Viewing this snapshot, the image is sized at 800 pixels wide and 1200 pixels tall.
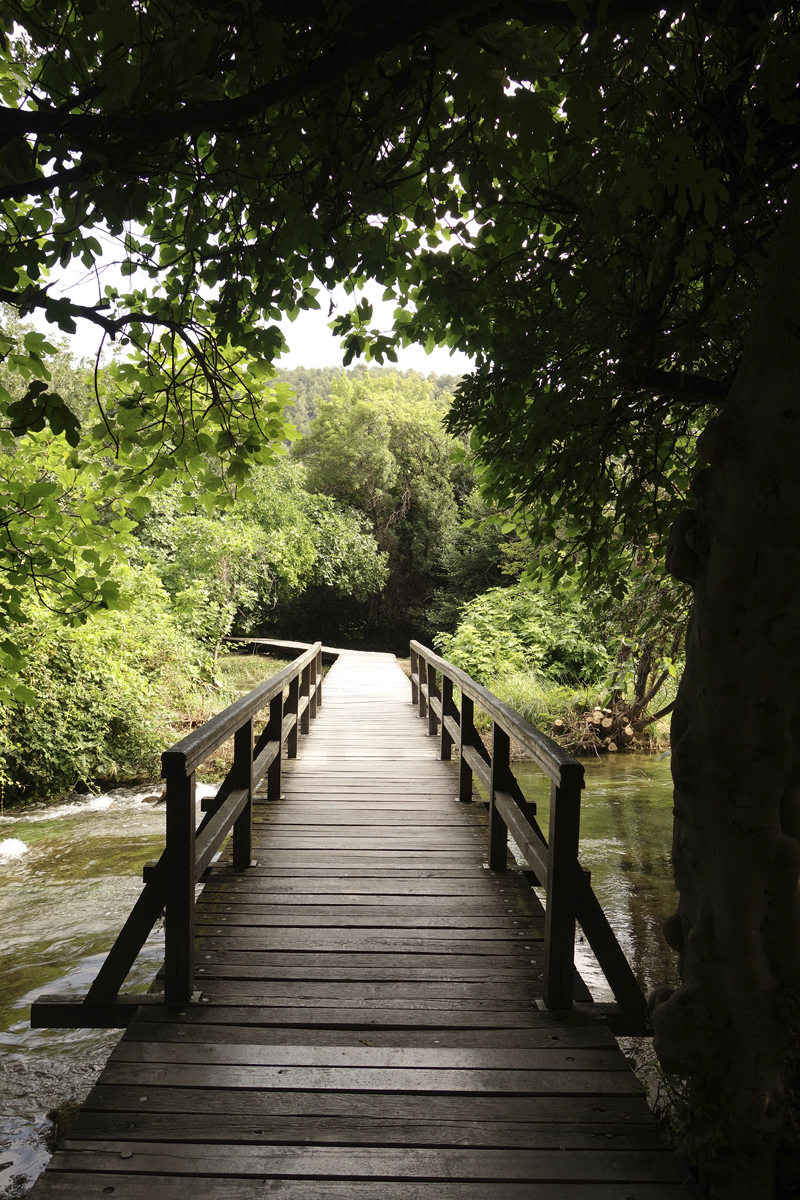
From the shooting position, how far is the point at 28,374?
3568 mm

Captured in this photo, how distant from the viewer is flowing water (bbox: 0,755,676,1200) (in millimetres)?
4047

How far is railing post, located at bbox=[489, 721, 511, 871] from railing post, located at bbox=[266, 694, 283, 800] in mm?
1634

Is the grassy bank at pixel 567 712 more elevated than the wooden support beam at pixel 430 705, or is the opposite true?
the wooden support beam at pixel 430 705

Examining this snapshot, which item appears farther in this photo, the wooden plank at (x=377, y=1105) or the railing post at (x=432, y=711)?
the railing post at (x=432, y=711)

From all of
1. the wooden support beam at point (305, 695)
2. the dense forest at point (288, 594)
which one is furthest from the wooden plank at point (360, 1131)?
the wooden support beam at point (305, 695)

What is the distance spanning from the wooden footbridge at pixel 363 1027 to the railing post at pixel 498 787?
1 centimetres

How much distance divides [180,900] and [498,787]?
1.78 metres

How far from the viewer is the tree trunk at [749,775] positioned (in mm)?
2070

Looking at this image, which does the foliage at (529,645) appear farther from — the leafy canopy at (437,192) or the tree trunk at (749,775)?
the tree trunk at (749,775)

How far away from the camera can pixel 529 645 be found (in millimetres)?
15227

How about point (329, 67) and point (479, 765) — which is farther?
point (479, 765)

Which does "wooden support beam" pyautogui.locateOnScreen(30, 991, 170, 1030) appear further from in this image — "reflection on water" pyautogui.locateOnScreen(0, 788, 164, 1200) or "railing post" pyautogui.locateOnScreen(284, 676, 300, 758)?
"railing post" pyautogui.locateOnScreen(284, 676, 300, 758)

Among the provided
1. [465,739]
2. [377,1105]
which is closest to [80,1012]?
[377,1105]

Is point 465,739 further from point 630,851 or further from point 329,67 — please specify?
point 329,67
